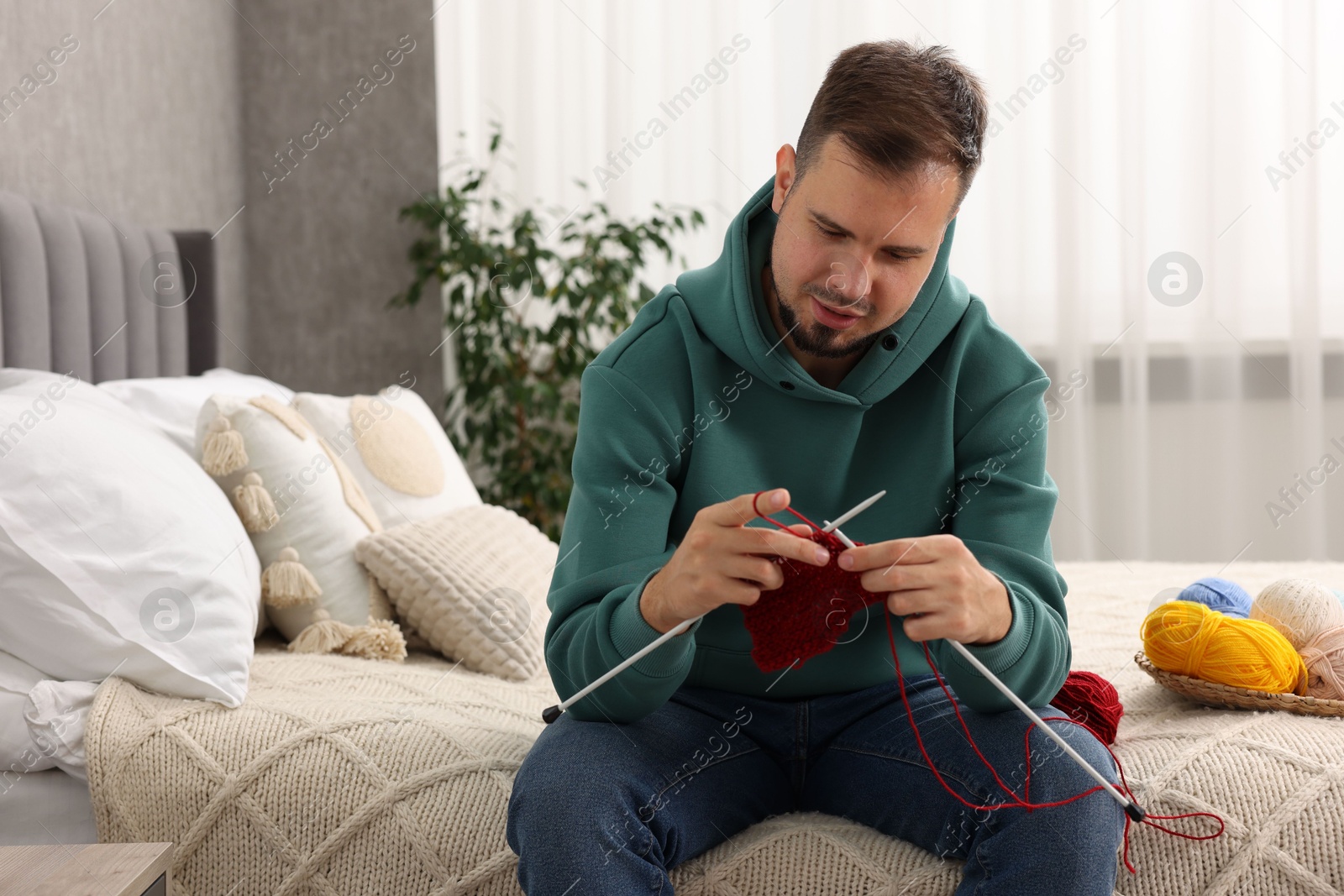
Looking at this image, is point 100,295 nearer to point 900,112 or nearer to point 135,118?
point 135,118

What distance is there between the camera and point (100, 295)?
1953mm

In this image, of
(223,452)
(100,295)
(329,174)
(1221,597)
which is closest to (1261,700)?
(1221,597)

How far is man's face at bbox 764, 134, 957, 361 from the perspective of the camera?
1.02 meters

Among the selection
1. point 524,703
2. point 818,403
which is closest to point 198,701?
point 524,703

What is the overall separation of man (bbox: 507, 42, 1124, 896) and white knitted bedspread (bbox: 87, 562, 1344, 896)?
0.19ft

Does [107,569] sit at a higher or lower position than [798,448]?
lower

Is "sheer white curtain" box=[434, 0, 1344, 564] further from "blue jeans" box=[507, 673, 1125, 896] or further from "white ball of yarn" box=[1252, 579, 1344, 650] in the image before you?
"blue jeans" box=[507, 673, 1125, 896]

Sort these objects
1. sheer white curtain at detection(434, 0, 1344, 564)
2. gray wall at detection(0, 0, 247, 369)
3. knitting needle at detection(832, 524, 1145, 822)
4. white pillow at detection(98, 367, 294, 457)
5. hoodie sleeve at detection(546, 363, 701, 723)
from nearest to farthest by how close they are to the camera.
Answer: knitting needle at detection(832, 524, 1145, 822) < hoodie sleeve at detection(546, 363, 701, 723) < white pillow at detection(98, 367, 294, 457) < gray wall at detection(0, 0, 247, 369) < sheer white curtain at detection(434, 0, 1344, 564)

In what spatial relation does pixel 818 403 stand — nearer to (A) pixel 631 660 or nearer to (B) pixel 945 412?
(B) pixel 945 412

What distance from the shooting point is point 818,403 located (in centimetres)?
115

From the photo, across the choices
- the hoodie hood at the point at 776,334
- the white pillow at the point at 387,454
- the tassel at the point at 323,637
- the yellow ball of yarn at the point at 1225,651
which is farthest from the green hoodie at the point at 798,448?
the white pillow at the point at 387,454

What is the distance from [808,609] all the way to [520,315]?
2235mm

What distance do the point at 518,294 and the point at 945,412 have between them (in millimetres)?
2033

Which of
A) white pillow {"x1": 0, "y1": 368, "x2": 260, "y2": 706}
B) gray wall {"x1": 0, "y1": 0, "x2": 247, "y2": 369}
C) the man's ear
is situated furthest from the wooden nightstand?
gray wall {"x1": 0, "y1": 0, "x2": 247, "y2": 369}
